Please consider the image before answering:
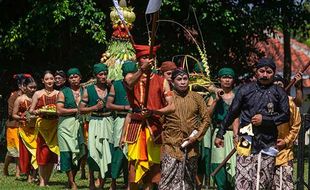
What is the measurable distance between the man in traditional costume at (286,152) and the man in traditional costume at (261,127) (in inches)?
14.8

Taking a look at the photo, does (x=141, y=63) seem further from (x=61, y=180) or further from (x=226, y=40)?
(x=226, y=40)

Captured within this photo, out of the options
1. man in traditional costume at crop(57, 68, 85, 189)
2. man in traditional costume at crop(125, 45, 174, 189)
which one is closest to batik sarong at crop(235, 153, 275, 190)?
man in traditional costume at crop(125, 45, 174, 189)

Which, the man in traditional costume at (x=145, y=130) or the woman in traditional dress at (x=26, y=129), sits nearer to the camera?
the man in traditional costume at (x=145, y=130)

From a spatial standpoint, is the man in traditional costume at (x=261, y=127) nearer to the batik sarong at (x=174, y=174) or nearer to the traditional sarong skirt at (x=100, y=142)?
the batik sarong at (x=174, y=174)

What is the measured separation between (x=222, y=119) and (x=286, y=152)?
2397 millimetres

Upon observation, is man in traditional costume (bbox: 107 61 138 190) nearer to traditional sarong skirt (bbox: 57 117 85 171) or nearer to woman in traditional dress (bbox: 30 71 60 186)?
traditional sarong skirt (bbox: 57 117 85 171)

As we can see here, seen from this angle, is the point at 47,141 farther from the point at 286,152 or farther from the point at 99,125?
the point at 286,152

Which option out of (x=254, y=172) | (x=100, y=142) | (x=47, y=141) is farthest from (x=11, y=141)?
(x=254, y=172)

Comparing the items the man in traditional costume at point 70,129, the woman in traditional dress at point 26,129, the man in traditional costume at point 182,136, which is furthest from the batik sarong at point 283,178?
the woman in traditional dress at point 26,129

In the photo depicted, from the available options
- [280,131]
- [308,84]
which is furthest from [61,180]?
[308,84]

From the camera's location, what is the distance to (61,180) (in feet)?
58.7

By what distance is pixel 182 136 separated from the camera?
12289 millimetres

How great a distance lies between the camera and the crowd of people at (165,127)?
10867 mm

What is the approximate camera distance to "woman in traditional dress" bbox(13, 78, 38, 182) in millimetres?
17609
